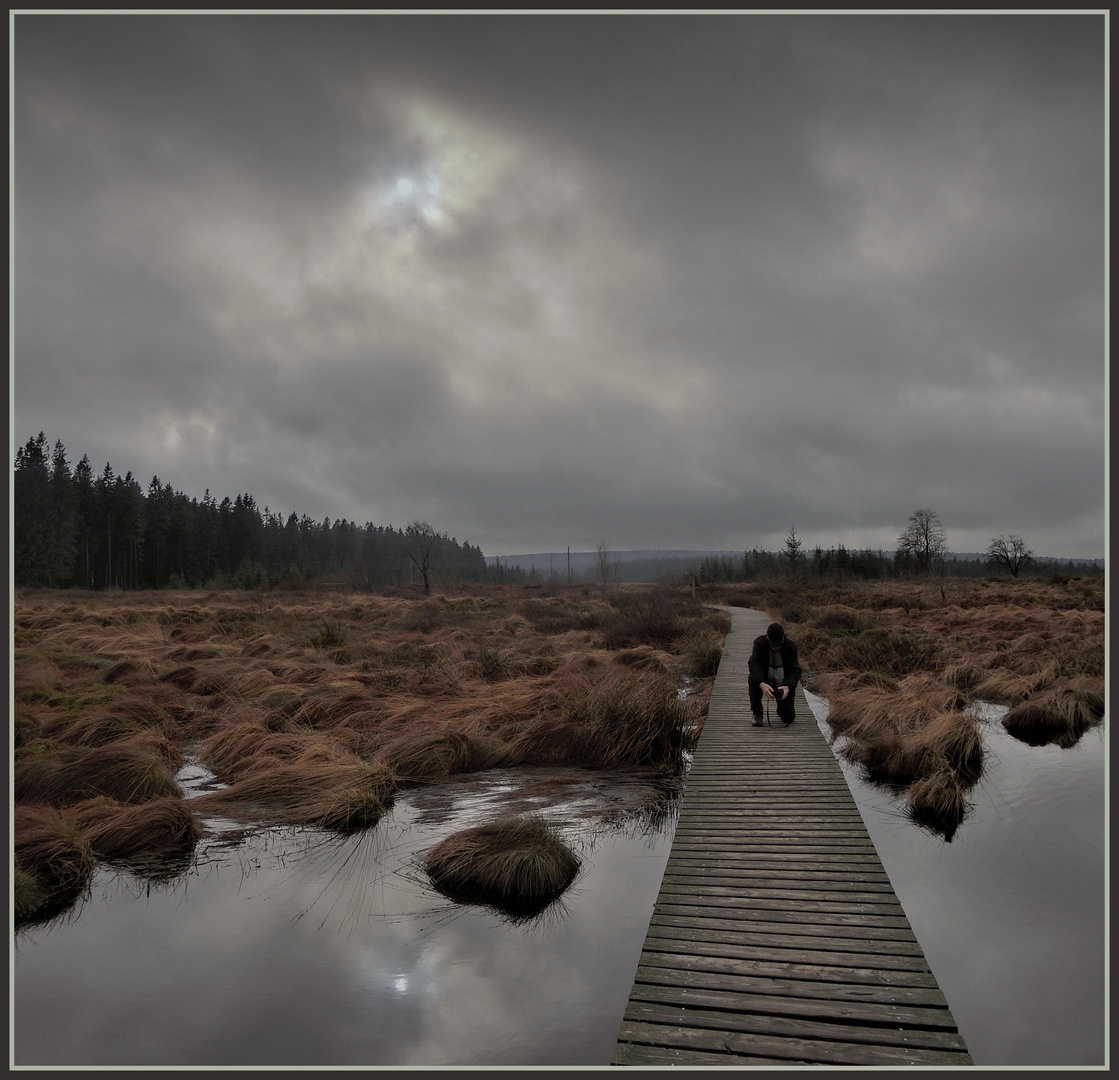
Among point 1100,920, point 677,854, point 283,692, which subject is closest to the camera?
point 677,854

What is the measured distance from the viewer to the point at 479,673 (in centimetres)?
1673

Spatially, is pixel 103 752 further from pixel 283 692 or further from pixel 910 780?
pixel 910 780

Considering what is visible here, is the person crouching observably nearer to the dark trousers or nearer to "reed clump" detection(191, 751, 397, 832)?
the dark trousers

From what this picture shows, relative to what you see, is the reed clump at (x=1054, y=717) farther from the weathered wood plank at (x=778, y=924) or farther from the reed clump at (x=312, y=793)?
the reed clump at (x=312, y=793)

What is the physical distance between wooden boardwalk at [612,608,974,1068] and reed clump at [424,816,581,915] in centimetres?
140

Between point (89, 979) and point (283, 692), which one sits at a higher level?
point (283, 692)

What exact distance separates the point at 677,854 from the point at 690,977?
1.86 meters

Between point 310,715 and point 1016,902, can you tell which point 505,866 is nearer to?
point 1016,902

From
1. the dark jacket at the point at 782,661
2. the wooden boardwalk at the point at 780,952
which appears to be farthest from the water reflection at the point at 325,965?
the dark jacket at the point at 782,661

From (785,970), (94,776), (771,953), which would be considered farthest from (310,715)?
(785,970)

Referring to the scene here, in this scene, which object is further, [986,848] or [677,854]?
[986,848]

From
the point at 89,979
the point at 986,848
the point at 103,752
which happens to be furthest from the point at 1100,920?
the point at 103,752

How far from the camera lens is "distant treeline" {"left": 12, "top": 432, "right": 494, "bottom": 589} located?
51094mm

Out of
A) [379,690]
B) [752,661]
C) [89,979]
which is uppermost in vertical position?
[752,661]
